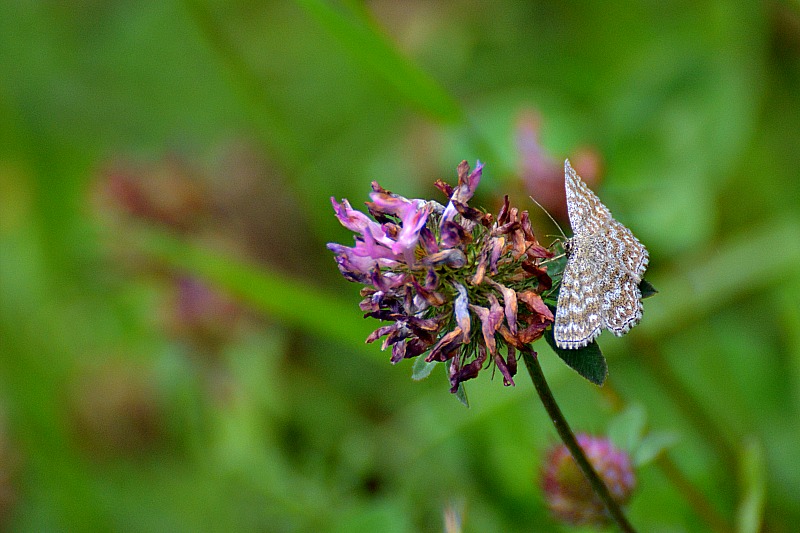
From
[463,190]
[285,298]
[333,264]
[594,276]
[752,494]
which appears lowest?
[752,494]

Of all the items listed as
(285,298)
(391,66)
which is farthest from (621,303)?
(285,298)

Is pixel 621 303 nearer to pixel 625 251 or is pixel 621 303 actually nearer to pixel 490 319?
pixel 625 251

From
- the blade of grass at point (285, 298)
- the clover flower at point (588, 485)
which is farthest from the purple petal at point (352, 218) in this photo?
the blade of grass at point (285, 298)

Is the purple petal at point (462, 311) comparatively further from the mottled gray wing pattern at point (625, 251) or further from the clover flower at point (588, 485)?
the clover flower at point (588, 485)

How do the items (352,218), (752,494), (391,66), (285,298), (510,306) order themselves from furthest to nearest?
(285,298), (391,66), (752,494), (352,218), (510,306)

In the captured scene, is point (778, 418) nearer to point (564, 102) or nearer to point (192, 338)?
point (564, 102)

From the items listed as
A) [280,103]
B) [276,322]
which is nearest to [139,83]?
[280,103]

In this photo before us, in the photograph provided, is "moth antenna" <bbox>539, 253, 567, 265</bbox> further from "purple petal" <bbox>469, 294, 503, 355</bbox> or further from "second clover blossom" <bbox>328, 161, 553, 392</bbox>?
"purple petal" <bbox>469, 294, 503, 355</bbox>
